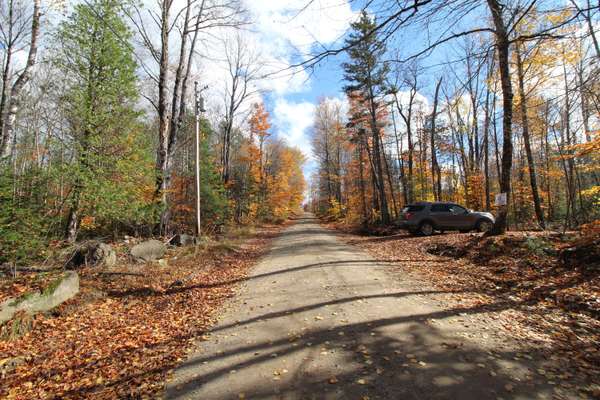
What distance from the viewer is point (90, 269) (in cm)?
750

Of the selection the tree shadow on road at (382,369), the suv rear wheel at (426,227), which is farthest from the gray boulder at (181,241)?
the suv rear wheel at (426,227)

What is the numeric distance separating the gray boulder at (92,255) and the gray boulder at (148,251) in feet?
2.72

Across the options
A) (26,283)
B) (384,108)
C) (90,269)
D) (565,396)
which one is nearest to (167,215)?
(90,269)

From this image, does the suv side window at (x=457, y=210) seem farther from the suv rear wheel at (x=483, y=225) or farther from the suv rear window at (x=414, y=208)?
the suv rear window at (x=414, y=208)

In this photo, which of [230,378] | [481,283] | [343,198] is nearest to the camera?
[230,378]

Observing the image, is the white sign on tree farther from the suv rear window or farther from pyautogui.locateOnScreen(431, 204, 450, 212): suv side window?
the suv rear window

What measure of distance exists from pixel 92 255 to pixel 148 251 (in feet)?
5.74

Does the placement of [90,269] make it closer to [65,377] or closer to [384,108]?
[65,377]

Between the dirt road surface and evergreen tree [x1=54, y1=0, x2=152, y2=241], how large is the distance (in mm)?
6207

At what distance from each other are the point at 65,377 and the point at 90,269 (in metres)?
4.51

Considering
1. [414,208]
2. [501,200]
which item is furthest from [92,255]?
[414,208]

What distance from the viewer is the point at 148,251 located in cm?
954

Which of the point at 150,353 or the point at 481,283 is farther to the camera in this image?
the point at 481,283

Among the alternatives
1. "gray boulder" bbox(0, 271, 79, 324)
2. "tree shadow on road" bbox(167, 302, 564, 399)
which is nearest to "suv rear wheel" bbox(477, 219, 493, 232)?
"tree shadow on road" bbox(167, 302, 564, 399)
